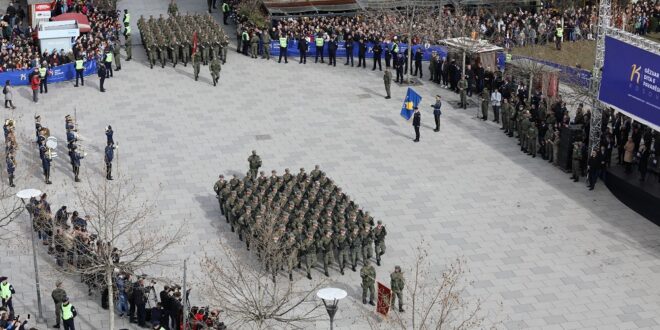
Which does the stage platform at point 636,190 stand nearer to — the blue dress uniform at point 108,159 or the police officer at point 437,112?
the police officer at point 437,112

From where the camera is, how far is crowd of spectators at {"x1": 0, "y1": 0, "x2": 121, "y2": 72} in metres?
51.7

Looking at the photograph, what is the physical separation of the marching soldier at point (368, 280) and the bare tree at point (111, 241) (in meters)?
5.52

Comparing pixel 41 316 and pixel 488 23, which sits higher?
pixel 488 23

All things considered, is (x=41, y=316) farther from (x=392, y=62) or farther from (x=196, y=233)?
(x=392, y=62)

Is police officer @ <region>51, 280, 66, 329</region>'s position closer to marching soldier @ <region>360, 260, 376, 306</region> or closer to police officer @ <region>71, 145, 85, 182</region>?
marching soldier @ <region>360, 260, 376, 306</region>

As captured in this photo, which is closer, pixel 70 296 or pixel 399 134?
pixel 70 296

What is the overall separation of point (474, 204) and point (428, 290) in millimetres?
6629

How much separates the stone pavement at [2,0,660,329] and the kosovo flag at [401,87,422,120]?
0.48m

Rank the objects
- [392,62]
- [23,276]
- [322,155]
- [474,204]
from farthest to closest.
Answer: [392,62] < [322,155] < [474,204] < [23,276]

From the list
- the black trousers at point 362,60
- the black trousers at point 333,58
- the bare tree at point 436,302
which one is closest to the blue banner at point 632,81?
the bare tree at point 436,302

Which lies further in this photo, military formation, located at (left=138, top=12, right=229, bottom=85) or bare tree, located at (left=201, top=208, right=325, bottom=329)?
military formation, located at (left=138, top=12, right=229, bottom=85)

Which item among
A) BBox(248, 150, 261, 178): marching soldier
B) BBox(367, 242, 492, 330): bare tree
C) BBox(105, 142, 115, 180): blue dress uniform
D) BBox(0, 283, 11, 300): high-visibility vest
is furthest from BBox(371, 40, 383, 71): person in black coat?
BBox(0, 283, 11, 300): high-visibility vest

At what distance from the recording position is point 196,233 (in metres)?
37.9

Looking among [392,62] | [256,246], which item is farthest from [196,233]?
[392,62]
